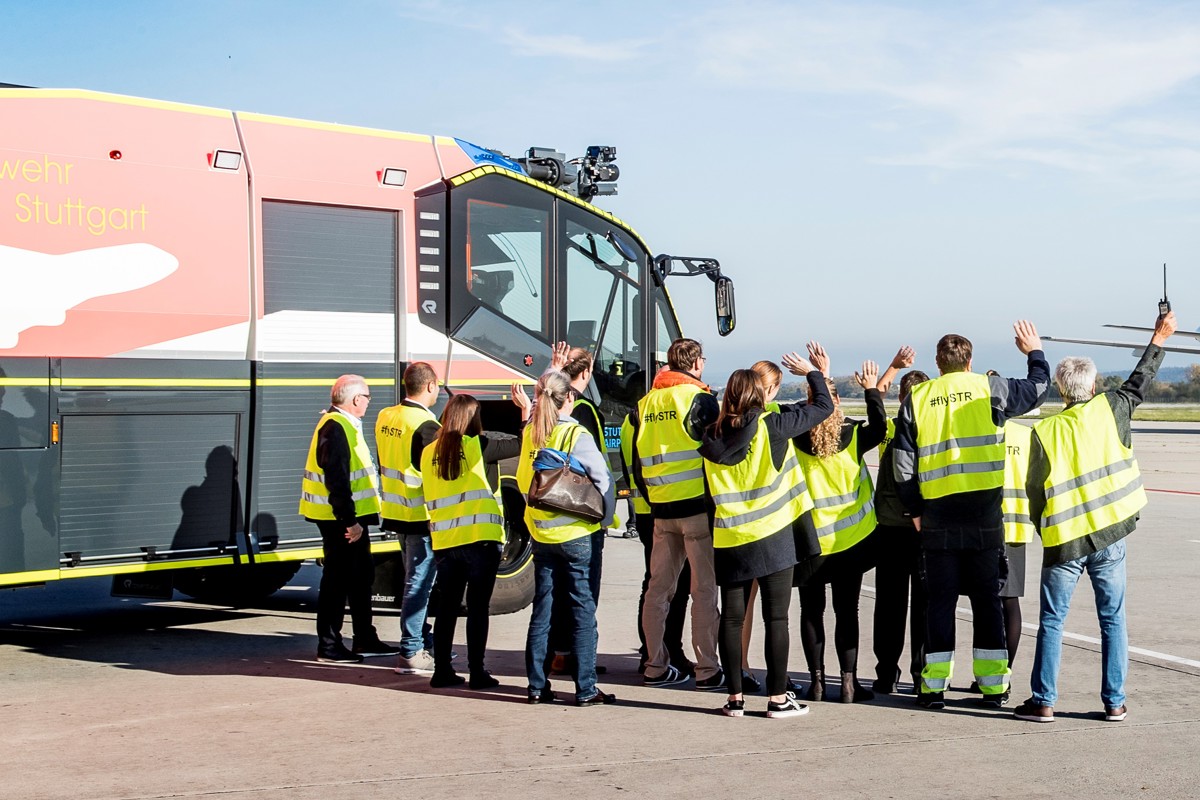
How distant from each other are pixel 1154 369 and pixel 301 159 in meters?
5.48

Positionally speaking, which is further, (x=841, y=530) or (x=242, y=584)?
(x=242, y=584)

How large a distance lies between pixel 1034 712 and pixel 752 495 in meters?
1.78

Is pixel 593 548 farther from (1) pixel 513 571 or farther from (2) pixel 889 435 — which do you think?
(1) pixel 513 571

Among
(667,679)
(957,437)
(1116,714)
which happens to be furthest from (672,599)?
(1116,714)

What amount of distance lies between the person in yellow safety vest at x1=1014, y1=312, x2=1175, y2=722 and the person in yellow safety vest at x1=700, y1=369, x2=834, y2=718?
1.16 m

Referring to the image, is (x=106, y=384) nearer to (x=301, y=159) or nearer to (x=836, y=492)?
(x=301, y=159)

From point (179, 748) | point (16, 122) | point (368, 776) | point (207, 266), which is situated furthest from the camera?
point (207, 266)

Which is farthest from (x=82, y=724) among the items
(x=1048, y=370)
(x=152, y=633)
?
(x=1048, y=370)

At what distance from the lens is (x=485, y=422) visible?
967 cm

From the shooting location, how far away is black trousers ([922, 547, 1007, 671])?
683 centimetres

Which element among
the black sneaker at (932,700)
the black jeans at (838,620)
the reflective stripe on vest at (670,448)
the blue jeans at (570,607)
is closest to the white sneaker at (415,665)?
the blue jeans at (570,607)

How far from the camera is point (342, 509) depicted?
817 cm

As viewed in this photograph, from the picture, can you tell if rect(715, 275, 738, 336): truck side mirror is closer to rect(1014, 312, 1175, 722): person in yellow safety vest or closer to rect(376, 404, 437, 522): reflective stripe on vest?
rect(376, 404, 437, 522): reflective stripe on vest

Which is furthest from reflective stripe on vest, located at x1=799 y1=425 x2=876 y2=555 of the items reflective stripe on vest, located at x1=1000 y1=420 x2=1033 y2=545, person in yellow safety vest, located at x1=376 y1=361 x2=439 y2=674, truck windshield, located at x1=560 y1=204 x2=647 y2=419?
truck windshield, located at x1=560 y1=204 x2=647 y2=419
